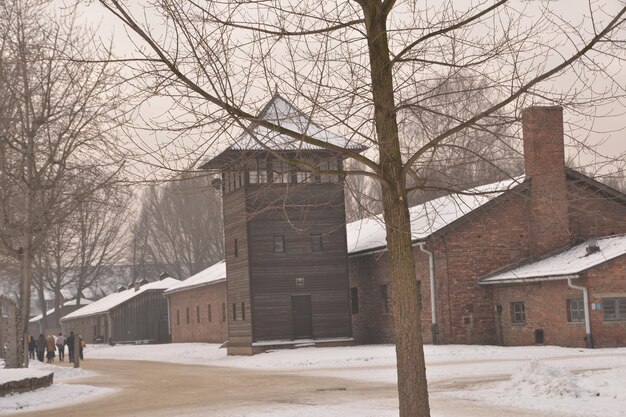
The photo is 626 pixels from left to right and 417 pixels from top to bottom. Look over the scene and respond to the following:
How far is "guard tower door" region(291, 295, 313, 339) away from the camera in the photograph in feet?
135

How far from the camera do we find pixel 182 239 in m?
88.8

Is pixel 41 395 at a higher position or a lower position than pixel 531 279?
lower

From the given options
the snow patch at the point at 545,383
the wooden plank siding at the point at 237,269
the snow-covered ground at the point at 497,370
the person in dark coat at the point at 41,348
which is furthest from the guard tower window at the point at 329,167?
the person in dark coat at the point at 41,348

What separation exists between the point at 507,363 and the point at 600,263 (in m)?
6.29

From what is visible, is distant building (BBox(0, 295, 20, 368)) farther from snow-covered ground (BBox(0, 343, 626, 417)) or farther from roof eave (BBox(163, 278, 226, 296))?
roof eave (BBox(163, 278, 226, 296))

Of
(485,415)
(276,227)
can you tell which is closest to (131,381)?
(276,227)

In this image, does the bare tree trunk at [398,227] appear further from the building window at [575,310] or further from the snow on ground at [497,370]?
the building window at [575,310]

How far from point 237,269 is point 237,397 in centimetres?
2164

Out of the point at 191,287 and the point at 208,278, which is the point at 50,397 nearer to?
the point at 208,278

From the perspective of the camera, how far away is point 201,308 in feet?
184

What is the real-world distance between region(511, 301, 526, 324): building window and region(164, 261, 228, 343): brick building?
18.8m

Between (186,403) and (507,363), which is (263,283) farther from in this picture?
(186,403)

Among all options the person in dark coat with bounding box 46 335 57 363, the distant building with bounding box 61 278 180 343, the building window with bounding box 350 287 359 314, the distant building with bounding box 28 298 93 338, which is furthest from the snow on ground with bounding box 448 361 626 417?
the distant building with bounding box 28 298 93 338

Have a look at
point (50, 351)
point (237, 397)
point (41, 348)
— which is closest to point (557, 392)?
point (237, 397)
